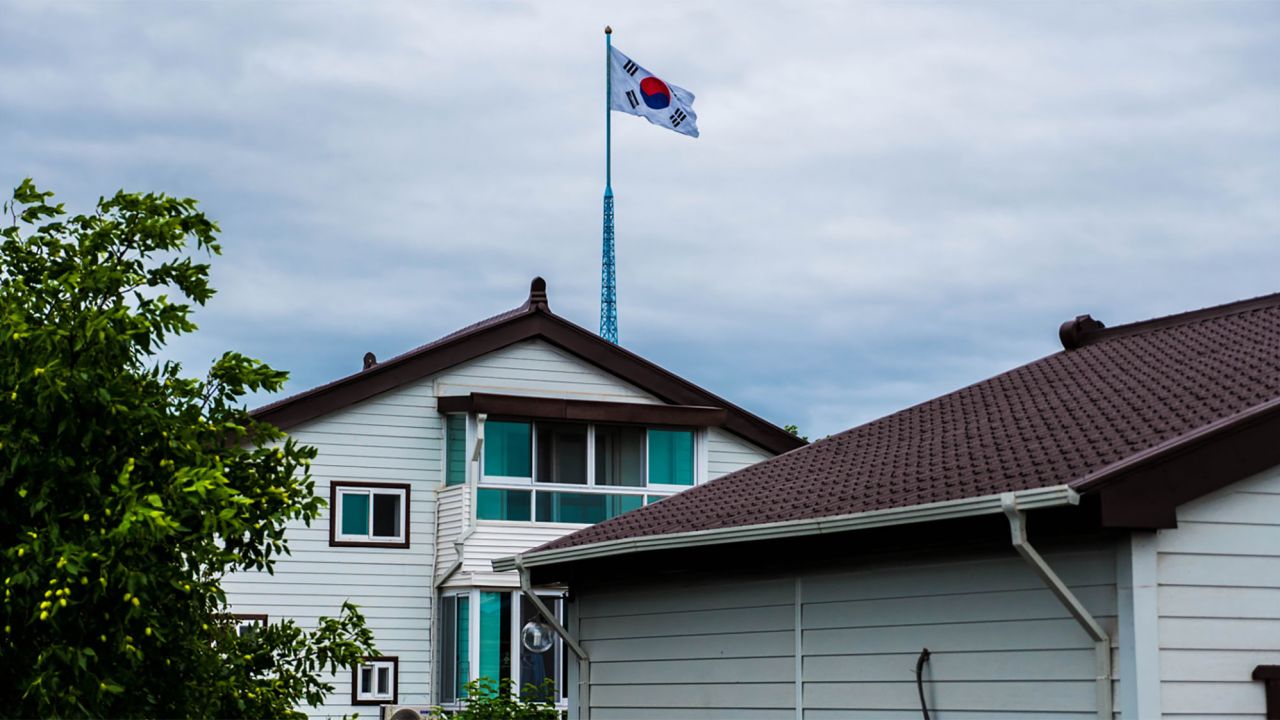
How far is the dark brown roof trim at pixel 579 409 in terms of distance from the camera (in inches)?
1012

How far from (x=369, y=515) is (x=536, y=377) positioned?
3.71 m

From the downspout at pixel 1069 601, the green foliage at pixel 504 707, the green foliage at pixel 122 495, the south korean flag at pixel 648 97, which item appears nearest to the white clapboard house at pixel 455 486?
the green foliage at pixel 504 707

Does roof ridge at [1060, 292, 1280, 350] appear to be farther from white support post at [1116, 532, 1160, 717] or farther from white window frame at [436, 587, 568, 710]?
white window frame at [436, 587, 568, 710]

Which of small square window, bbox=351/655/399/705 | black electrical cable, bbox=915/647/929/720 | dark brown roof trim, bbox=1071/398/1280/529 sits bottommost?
small square window, bbox=351/655/399/705

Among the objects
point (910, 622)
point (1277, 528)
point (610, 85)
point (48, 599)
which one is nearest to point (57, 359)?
point (48, 599)

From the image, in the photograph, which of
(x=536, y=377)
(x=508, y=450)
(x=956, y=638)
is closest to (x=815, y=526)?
(x=956, y=638)

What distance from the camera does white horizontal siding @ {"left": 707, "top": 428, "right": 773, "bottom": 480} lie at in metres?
27.9

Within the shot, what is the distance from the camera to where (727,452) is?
28.1 metres

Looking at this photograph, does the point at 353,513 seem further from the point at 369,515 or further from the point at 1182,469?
the point at 1182,469

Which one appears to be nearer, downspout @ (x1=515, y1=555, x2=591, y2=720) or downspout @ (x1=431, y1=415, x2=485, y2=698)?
downspout @ (x1=515, y1=555, x2=591, y2=720)

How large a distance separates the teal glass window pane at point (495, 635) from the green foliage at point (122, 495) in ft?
43.9

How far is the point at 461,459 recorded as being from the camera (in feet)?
85.9

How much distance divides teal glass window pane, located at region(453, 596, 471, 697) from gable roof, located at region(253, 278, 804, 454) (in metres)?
3.79

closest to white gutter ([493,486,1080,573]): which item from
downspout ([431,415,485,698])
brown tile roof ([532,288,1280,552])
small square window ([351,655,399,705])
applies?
brown tile roof ([532,288,1280,552])
